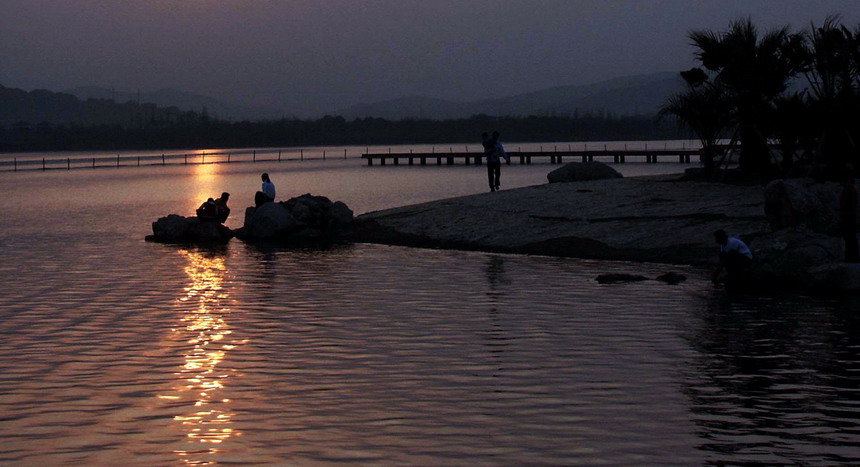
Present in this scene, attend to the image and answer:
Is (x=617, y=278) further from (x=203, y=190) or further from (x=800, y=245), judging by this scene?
(x=203, y=190)

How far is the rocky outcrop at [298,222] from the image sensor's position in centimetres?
3766

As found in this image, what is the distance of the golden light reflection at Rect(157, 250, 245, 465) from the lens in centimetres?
1187

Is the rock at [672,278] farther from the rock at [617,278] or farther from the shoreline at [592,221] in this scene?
the shoreline at [592,221]

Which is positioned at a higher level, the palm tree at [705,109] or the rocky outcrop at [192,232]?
the palm tree at [705,109]

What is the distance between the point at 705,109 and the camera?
134 ft

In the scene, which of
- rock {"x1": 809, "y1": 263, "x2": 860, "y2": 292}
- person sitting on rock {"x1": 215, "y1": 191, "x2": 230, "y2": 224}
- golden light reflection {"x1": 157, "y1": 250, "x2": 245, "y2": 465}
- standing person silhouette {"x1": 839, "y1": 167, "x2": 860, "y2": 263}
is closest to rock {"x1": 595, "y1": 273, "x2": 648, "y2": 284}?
rock {"x1": 809, "y1": 263, "x2": 860, "y2": 292}

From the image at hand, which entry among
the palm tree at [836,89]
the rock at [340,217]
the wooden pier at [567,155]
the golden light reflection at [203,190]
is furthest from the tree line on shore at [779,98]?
the wooden pier at [567,155]

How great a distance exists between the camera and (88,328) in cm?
1944

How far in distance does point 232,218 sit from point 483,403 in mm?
41469

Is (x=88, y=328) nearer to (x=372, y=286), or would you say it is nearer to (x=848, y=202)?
(x=372, y=286)

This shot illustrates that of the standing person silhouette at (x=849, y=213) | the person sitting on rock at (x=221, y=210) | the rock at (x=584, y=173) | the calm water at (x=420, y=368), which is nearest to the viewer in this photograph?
the calm water at (x=420, y=368)

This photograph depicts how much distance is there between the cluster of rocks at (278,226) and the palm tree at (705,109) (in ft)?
39.8

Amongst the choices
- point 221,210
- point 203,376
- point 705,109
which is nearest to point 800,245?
point 203,376

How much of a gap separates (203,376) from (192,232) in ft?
78.5
